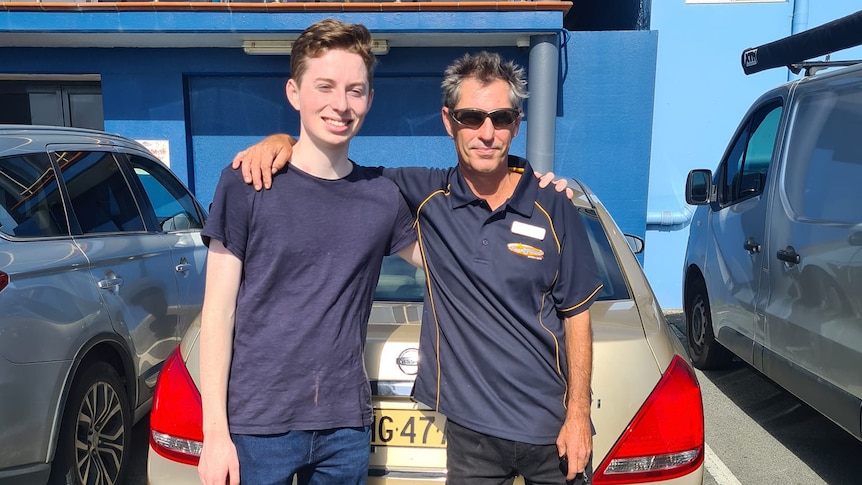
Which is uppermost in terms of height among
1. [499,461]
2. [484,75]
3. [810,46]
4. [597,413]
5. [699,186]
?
[810,46]

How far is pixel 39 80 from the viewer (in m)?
7.77

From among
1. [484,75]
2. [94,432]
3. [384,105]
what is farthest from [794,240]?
[384,105]

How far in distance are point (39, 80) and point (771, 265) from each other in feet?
27.5

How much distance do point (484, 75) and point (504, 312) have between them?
0.69 meters

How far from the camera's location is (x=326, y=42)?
1631 millimetres

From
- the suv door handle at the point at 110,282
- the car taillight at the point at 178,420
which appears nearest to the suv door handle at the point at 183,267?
the suv door handle at the point at 110,282

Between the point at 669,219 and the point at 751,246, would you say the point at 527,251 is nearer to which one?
the point at 751,246

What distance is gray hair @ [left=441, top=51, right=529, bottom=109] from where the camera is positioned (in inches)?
70.4

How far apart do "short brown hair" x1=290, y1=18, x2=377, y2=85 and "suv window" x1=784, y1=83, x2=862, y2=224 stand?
267 centimetres

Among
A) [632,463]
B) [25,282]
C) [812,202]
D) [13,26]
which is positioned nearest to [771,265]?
[812,202]

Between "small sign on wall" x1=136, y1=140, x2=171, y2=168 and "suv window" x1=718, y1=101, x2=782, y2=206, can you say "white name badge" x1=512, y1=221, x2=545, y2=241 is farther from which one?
"small sign on wall" x1=136, y1=140, x2=171, y2=168

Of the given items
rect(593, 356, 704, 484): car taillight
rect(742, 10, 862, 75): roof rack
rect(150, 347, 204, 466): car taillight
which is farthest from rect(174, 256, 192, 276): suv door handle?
rect(742, 10, 862, 75): roof rack

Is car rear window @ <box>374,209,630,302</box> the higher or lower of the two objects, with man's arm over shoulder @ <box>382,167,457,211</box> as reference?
lower

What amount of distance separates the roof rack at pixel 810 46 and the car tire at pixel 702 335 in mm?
1832
